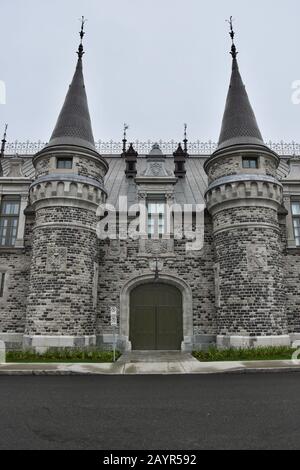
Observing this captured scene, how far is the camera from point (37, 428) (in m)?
5.03

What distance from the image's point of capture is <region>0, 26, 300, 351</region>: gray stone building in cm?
1478

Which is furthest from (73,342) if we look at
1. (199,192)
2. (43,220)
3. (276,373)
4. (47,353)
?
(199,192)

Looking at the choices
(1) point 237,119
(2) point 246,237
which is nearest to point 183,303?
(2) point 246,237

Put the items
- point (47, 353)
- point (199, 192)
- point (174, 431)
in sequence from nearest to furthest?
point (174, 431)
point (47, 353)
point (199, 192)

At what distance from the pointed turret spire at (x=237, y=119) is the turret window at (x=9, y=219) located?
1120 cm

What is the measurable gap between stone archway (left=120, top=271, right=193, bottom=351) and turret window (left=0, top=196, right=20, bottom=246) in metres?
6.40

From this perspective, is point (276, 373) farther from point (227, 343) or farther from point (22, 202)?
point (22, 202)

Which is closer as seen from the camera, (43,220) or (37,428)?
(37,428)

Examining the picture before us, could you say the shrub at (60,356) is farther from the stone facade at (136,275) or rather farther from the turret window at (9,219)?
the turret window at (9,219)

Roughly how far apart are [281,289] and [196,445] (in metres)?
12.1

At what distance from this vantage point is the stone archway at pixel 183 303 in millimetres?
16328

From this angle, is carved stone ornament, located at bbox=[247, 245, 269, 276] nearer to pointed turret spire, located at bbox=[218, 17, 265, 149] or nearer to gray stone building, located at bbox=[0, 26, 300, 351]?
gray stone building, located at bbox=[0, 26, 300, 351]

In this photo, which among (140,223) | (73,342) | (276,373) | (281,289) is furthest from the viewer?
(140,223)

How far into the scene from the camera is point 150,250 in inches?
678
